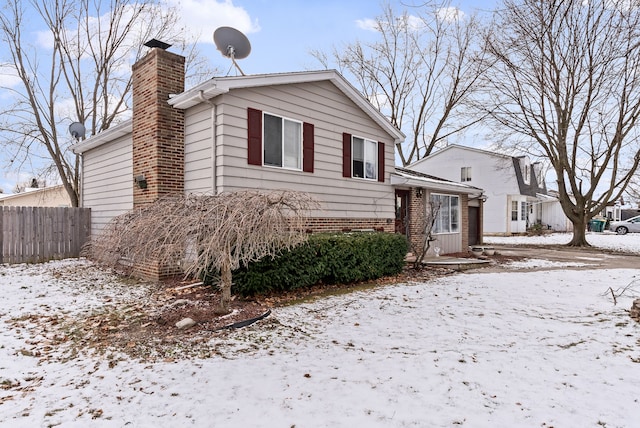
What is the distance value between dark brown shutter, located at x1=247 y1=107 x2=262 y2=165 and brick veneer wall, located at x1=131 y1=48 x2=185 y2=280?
160cm

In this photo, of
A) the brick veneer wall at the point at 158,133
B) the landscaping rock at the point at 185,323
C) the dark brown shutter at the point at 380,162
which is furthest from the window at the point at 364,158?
the landscaping rock at the point at 185,323

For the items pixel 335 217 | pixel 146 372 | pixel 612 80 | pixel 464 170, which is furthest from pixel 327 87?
pixel 464 170

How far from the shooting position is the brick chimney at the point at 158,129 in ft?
25.6

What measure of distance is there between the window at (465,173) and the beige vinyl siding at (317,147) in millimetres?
15517

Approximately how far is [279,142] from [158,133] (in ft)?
8.51

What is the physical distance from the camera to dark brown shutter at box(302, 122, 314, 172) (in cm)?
900

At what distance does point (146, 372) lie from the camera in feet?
11.8

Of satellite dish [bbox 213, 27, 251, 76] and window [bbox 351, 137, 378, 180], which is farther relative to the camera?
window [bbox 351, 137, 378, 180]

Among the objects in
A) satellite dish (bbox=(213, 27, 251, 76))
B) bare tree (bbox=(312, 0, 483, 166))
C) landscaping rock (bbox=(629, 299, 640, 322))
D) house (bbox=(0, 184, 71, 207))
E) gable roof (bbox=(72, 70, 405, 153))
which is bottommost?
landscaping rock (bbox=(629, 299, 640, 322))

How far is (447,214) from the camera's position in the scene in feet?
47.3

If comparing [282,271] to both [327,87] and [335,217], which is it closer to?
[335,217]

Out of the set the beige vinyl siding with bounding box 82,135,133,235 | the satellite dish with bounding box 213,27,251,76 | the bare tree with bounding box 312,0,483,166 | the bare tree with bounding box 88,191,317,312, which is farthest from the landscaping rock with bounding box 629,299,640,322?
the bare tree with bounding box 312,0,483,166

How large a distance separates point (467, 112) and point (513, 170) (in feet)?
21.3

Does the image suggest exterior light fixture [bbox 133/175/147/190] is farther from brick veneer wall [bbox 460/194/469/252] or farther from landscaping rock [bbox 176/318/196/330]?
brick veneer wall [bbox 460/194/469/252]
